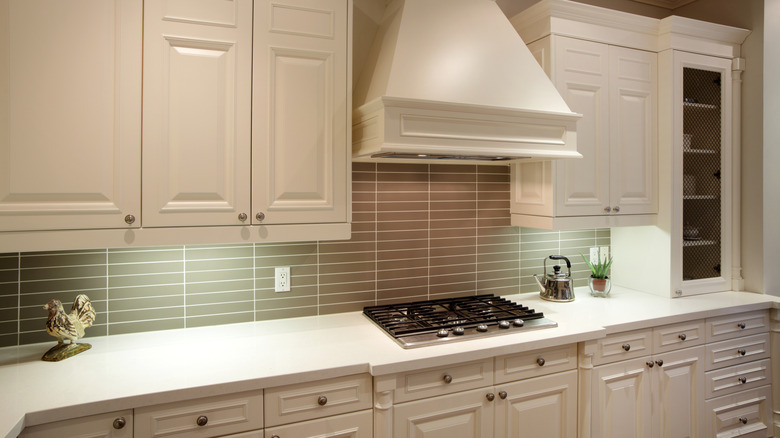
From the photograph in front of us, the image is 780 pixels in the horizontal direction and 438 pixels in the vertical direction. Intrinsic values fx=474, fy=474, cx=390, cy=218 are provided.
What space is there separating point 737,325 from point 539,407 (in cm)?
129

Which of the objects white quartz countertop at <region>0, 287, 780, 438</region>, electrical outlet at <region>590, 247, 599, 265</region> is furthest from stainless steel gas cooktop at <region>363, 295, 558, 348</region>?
electrical outlet at <region>590, 247, 599, 265</region>

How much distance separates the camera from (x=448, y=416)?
1817 millimetres

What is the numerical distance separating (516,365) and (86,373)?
61.2 inches

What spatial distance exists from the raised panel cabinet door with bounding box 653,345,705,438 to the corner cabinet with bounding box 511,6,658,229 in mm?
717

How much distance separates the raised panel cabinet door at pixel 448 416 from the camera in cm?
174

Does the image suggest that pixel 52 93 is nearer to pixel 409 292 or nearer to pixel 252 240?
pixel 252 240

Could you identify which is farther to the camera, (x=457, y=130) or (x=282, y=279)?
(x=282, y=279)

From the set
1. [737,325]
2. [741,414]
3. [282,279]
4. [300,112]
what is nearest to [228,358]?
[282,279]

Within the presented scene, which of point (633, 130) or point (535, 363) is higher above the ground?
point (633, 130)

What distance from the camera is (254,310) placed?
2.15 metres

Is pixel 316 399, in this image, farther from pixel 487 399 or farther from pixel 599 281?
pixel 599 281

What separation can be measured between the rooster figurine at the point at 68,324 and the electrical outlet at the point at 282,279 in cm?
72

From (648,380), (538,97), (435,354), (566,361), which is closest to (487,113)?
(538,97)

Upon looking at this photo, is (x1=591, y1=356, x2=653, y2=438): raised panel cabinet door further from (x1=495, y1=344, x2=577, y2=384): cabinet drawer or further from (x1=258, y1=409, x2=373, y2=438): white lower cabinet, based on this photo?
(x1=258, y1=409, x2=373, y2=438): white lower cabinet
